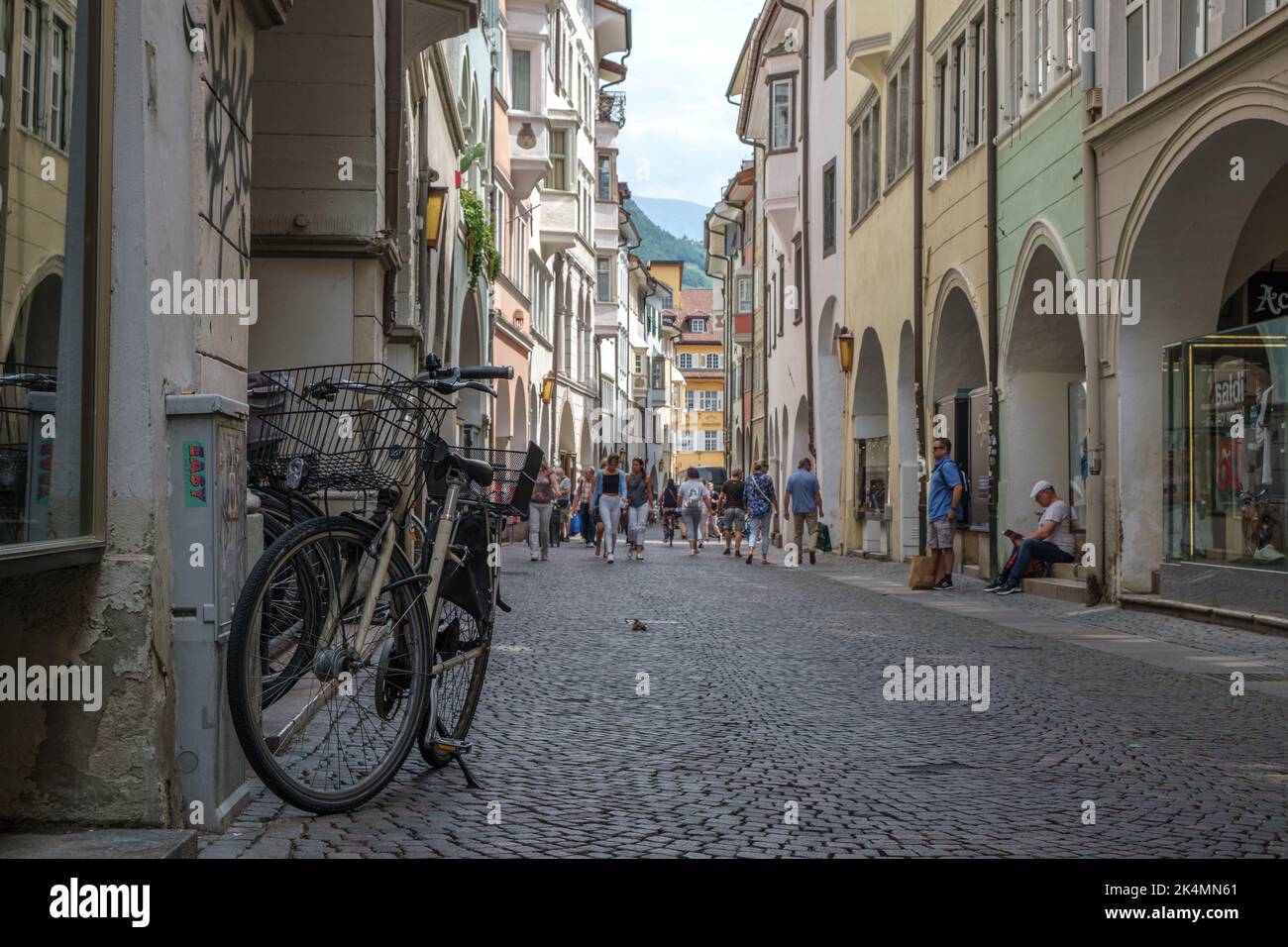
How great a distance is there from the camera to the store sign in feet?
50.6

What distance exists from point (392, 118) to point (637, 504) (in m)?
13.5

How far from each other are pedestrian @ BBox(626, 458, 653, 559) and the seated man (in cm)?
943

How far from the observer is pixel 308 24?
12.2 meters

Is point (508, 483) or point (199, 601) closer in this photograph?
point (199, 601)

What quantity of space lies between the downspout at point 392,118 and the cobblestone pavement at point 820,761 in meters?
3.39

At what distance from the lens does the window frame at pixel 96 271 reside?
4625 mm

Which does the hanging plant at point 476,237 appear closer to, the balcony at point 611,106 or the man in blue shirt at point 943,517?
the man in blue shirt at point 943,517

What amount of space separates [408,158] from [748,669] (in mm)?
8296

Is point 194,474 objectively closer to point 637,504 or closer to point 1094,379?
point 1094,379

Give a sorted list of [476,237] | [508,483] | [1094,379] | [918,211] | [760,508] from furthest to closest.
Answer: [476,237] → [760,508] → [918,211] → [1094,379] → [508,483]

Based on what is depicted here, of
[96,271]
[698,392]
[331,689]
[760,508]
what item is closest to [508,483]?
[331,689]

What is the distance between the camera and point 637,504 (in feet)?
87.0

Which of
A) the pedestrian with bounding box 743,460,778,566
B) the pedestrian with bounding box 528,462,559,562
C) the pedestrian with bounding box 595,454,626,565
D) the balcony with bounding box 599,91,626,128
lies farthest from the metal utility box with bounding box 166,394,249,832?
the balcony with bounding box 599,91,626,128
